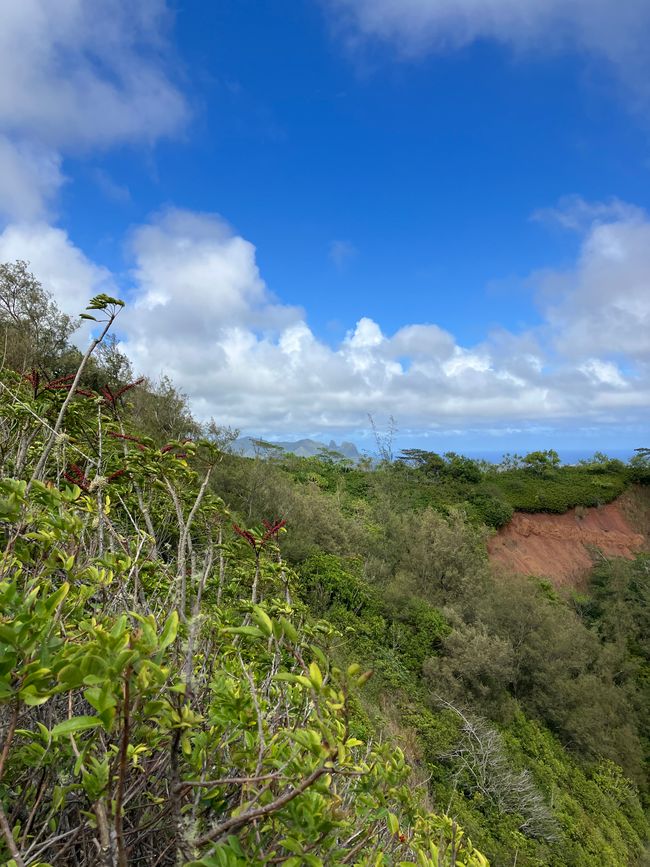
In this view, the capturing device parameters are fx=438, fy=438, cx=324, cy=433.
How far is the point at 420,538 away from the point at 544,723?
6884mm

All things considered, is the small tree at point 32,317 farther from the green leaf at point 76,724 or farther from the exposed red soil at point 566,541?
the exposed red soil at point 566,541

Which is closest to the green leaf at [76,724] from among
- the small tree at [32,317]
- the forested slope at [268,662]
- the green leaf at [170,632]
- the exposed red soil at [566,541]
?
the forested slope at [268,662]

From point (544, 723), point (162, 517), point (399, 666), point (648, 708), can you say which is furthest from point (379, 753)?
point (648, 708)

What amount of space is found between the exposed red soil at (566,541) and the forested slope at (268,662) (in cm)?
165

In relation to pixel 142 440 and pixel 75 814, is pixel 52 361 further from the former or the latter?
pixel 75 814

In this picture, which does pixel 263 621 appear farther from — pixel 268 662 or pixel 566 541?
pixel 566 541

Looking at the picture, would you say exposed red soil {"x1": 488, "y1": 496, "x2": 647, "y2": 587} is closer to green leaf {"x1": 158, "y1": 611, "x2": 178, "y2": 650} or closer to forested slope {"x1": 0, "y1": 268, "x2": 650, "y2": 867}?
forested slope {"x1": 0, "y1": 268, "x2": 650, "y2": 867}

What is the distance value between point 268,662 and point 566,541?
108 feet

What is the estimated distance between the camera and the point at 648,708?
15203 mm

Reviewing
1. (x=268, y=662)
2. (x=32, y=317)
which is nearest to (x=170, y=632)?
(x=268, y=662)

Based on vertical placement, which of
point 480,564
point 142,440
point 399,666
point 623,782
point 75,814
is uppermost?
point 142,440

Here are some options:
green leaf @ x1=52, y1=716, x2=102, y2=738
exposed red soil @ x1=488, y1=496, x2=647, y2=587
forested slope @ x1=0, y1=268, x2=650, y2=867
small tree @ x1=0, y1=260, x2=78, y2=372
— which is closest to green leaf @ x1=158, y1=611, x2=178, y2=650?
forested slope @ x1=0, y1=268, x2=650, y2=867

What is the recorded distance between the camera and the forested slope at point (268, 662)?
4.00 ft

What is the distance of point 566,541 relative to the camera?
30.2 m
